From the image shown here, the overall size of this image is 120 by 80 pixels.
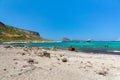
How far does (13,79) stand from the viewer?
10.6 m

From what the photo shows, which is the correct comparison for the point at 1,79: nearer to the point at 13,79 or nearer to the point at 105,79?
the point at 13,79

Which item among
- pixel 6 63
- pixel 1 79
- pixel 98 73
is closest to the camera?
pixel 1 79

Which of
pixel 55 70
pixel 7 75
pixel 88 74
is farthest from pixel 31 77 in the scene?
pixel 88 74

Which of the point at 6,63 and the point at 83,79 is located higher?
the point at 6,63

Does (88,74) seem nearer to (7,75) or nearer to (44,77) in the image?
(44,77)

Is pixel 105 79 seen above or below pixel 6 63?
below

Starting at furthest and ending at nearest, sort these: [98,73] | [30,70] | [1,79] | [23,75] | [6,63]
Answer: [98,73]
[6,63]
[30,70]
[23,75]
[1,79]

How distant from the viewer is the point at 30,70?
1229 centimetres

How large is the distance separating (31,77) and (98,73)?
547 centimetres

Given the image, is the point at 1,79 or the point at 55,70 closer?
the point at 1,79

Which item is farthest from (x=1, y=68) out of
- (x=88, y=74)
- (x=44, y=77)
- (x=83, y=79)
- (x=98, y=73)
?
(x=98, y=73)

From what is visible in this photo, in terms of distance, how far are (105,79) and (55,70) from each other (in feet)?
10.4

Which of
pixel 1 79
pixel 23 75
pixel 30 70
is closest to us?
pixel 1 79

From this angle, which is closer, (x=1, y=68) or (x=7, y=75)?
(x=7, y=75)
